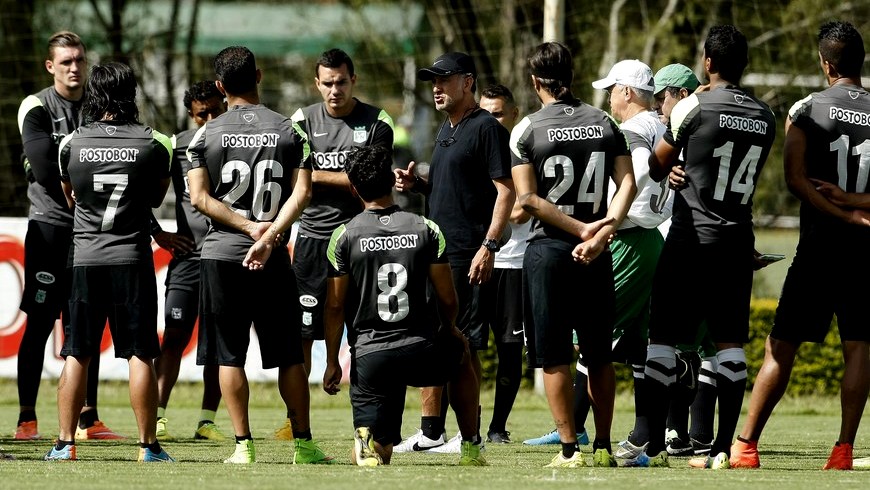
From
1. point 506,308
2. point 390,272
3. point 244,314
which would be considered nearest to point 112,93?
point 244,314

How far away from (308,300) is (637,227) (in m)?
2.22

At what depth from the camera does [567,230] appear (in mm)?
7199

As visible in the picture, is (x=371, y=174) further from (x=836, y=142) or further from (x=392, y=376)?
(x=836, y=142)

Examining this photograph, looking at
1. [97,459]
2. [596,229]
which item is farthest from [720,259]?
[97,459]

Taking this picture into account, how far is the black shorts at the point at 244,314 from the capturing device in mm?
7438

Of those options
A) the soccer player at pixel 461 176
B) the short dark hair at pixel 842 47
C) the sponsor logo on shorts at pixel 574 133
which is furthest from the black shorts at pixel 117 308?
the short dark hair at pixel 842 47

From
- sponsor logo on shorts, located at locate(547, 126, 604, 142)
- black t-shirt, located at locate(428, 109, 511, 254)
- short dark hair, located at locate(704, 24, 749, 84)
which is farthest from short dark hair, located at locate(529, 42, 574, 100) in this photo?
black t-shirt, located at locate(428, 109, 511, 254)

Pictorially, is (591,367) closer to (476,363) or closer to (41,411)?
(476,363)

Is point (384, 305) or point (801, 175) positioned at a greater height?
point (801, 175)

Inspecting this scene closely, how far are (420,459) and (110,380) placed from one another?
6370 millimetres

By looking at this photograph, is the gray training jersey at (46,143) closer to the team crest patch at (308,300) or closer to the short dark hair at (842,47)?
the team crest patch at (308,300)

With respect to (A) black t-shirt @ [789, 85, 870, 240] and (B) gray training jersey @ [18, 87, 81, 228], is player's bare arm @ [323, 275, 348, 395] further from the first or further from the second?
(B) gray training jersey @ [18, 87, 81, 228]

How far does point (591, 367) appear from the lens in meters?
7.33

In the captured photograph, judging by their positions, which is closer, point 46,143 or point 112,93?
point 112,93
